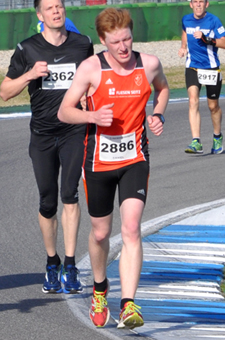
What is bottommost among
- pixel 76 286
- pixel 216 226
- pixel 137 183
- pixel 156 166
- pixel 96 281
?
pixel 156 166

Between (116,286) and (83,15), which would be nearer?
(116,286)

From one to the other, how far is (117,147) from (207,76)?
638cm

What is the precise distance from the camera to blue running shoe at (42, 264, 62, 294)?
5.64 m

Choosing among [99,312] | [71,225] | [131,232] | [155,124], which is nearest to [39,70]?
[155,124]

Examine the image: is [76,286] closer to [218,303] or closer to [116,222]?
[218,303]

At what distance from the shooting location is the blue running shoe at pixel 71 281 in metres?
5.65

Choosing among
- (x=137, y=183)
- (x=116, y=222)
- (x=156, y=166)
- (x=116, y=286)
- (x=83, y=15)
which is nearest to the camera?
(x=137, y=183)

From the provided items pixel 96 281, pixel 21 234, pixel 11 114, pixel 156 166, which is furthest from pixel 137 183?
pixel 11 114

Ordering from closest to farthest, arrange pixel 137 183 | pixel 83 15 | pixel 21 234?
pixel 137 183 → pixel 21 234 → pixel 83 15

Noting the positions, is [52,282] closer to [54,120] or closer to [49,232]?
[49,232]

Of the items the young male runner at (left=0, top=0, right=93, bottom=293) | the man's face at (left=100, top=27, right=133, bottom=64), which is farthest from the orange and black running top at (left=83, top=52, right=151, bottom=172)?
the young male runner at (left=0, top=0, right=93, bottom=293)

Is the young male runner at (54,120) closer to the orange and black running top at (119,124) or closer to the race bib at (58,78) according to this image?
the race bib at (58,78)

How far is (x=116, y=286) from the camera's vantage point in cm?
579

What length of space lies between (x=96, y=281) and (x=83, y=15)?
22.2m
